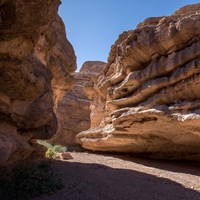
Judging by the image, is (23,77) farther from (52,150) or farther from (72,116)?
(72,116)

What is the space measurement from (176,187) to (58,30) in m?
12.2

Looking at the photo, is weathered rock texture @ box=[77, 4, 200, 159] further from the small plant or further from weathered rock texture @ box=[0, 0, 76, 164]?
weathered rock texture @ box=[0, 0, 76, 164]

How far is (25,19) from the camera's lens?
710 centimetres

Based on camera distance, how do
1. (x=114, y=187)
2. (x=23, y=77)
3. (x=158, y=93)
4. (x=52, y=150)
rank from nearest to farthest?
(x=114, y=187) → (x=23, y=77) → (x=158, y=93) → (x=52, y=150)

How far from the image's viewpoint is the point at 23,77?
28.5 feet

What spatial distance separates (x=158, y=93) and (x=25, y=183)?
8.24 m

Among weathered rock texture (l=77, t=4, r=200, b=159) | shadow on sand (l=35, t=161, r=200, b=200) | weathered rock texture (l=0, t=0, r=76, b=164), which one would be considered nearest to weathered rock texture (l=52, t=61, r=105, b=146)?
weathered rock texture (l=77, t=4, r=200, b=159)

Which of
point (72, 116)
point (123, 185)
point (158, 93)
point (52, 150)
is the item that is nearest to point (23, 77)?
point (123, 185)

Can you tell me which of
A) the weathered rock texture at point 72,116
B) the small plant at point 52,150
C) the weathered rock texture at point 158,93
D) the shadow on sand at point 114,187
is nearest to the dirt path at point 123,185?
the shadow on sand at point 114,187

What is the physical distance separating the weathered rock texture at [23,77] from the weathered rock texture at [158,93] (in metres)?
4.93

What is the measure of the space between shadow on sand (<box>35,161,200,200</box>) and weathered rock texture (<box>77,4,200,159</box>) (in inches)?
135

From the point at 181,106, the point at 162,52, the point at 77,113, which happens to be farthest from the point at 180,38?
the point at 77,113

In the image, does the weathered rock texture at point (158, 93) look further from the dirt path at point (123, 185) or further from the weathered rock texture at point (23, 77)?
the weathered rock texture at point (23, 77)

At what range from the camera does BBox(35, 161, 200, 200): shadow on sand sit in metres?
7.17
